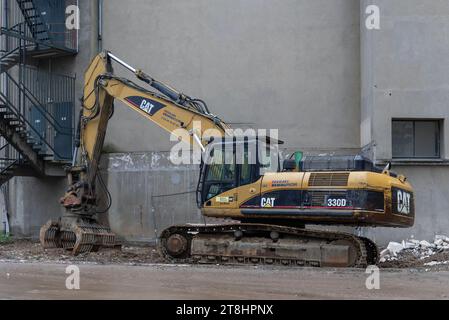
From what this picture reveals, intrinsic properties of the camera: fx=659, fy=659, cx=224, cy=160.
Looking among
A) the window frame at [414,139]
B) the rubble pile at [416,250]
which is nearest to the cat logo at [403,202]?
the rubble pile at [416,250]

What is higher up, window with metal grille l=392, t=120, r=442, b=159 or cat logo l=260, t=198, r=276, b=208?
window with metal grille l=392, t=120, r=442, b=159

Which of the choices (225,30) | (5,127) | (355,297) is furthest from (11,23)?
(355,297)

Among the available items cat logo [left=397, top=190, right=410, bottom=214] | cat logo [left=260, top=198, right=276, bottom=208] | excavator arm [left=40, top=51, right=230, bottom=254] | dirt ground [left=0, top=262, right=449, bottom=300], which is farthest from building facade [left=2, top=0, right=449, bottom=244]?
dirt ground [left=0, top=262, right=449, bottom=300]

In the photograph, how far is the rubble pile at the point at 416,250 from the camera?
17.3 m

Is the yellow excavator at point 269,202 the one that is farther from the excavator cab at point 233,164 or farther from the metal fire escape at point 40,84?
the metal fire escape at point 40,84

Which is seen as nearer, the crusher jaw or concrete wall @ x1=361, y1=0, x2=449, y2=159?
the crusher jaw

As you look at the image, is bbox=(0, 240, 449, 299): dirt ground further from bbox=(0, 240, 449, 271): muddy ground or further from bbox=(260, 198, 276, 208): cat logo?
bbox=(260, 198, 276, 208): cat logo

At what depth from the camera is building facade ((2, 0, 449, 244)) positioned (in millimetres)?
20094

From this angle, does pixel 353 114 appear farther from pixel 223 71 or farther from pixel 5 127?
pixel 5 127

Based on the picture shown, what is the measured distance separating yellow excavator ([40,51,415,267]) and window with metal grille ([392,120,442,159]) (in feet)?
16.1

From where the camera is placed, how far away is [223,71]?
22531 mm

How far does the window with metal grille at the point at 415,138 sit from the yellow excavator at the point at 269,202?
4.90 metres

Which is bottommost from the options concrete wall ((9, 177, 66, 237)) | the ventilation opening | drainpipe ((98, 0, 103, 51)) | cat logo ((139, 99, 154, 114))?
concrete wall ((9, 177, 66, 237))

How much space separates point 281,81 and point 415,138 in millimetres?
4773
